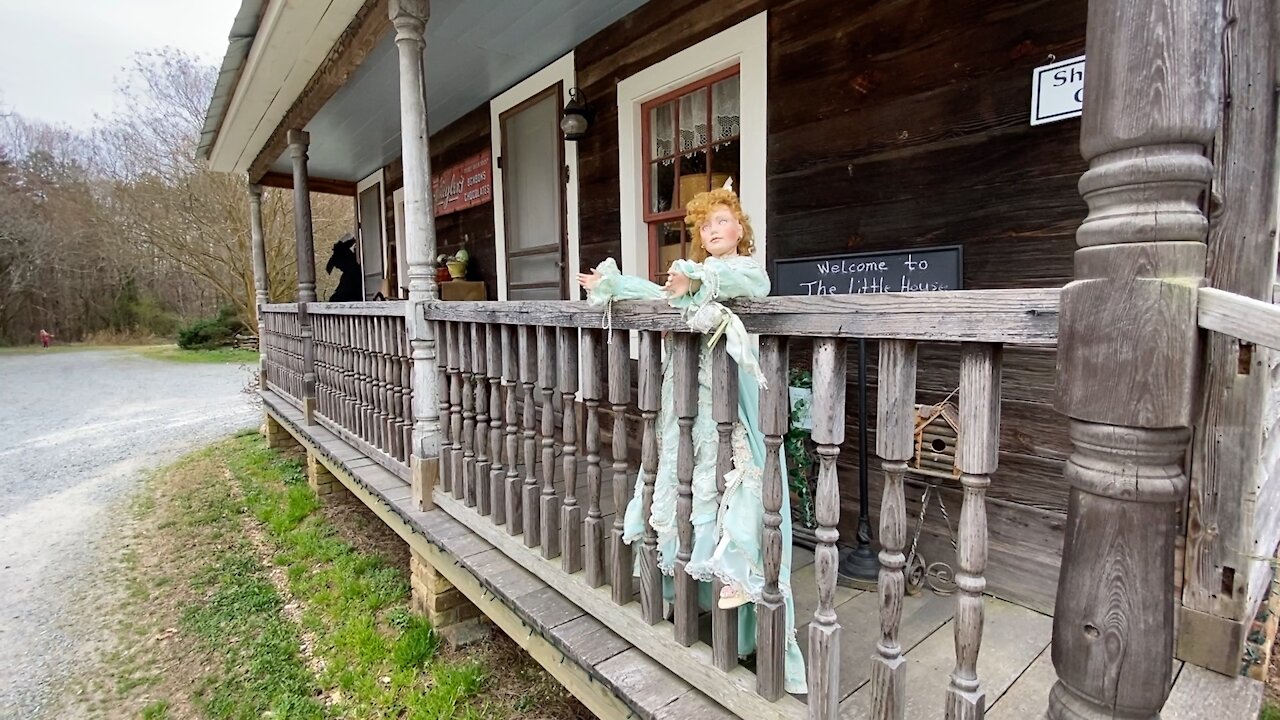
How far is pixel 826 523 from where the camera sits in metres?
1.22

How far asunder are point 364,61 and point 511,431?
2.79m

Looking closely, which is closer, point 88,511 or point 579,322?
point 579,322

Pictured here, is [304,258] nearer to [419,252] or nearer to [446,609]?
[419,252]

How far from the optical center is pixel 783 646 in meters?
1.33

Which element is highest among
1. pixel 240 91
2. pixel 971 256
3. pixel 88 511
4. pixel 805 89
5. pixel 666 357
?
pixel 240 91

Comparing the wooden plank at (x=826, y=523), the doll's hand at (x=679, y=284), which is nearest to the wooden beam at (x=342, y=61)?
the doll's hand at (x=679, y=284)

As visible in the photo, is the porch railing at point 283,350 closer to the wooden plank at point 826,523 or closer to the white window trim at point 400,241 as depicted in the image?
the white window trim at point 400,241

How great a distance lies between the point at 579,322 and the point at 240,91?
4218 millimetres

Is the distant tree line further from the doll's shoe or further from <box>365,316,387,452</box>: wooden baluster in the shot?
the doll's shoe

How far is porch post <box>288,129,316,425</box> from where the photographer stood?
4805 millimetres

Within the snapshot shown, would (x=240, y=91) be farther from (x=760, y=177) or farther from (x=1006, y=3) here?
(x=1006, y=3)

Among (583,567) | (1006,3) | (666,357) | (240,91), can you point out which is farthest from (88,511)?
(1006,3)

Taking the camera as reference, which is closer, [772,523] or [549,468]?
[772,523]

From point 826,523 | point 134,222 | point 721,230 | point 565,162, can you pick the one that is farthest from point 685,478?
point 134,222
